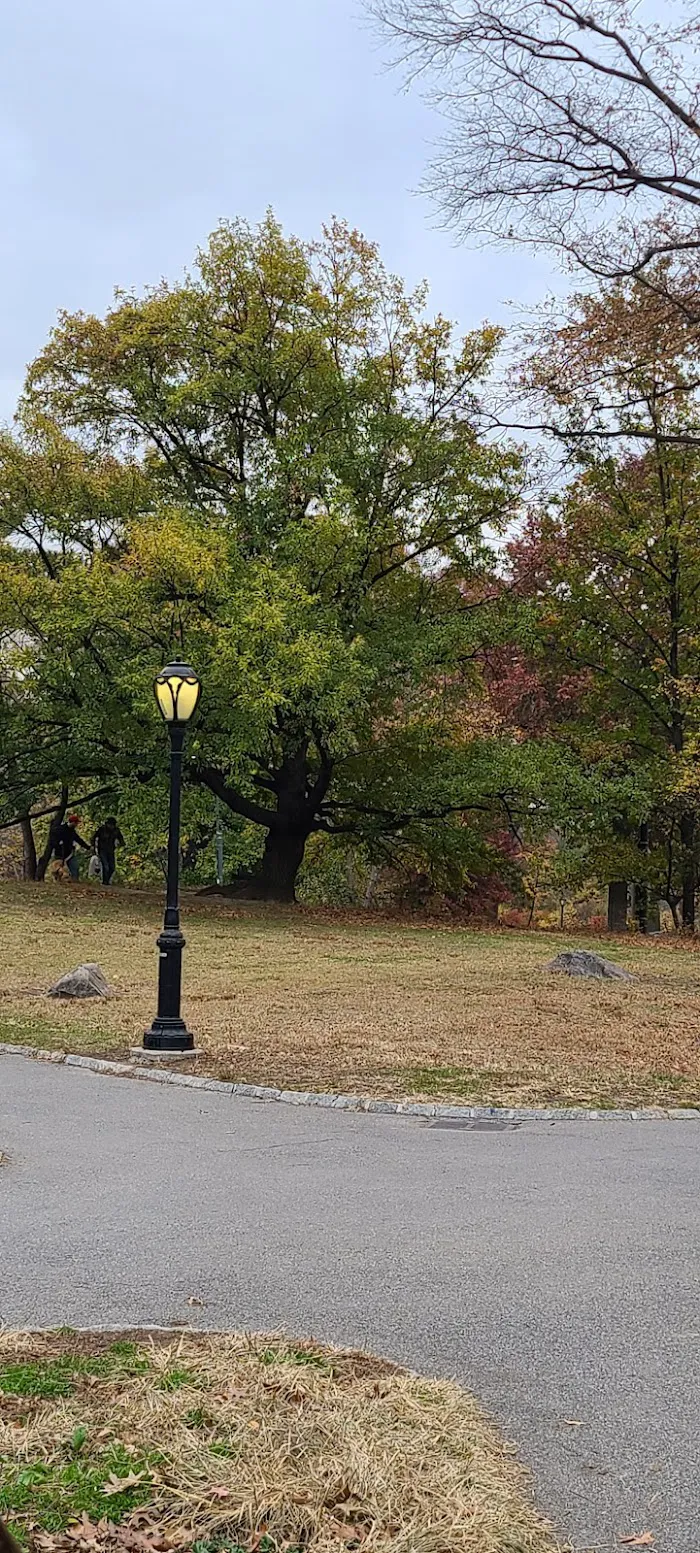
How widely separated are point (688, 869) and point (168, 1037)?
1835 centimetres

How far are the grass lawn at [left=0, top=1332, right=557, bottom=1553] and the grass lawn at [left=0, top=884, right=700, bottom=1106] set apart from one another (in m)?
4.50

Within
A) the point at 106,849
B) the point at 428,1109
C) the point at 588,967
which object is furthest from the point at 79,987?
the point at 106,849

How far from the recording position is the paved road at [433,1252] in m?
3.18

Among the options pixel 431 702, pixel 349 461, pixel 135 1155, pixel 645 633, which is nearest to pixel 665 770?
pixel 645 633

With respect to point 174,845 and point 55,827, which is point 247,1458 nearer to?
point 174,845

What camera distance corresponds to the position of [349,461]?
74.7 feet

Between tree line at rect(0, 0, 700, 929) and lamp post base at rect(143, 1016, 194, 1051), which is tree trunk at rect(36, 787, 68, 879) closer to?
tree line at rect(0, 0, 700, 929)

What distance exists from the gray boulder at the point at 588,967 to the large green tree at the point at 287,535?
7.42m

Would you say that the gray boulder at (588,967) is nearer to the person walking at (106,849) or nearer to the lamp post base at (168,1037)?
the lamp post base at (168,1037)

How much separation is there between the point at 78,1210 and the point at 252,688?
14.9 meters

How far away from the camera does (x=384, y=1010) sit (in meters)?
11.1

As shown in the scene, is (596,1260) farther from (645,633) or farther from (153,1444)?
(645,633)

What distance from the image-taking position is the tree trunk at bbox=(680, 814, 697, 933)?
24859mm

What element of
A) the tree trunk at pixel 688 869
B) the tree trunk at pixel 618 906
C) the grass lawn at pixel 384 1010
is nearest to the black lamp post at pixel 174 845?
the grass lawn at pixel 384 1010
